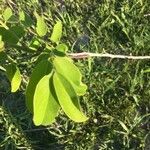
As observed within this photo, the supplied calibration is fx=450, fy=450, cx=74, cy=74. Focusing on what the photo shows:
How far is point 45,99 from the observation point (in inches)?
25.0

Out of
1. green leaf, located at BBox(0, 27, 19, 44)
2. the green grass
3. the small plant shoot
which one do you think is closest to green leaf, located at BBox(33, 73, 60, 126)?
the small plant shoot

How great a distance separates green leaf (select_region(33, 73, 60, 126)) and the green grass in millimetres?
1290

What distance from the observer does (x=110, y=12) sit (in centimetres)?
230

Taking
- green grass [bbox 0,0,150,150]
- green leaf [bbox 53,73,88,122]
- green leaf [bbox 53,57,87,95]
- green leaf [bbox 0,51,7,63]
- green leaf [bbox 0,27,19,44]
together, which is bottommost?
green grass [bbox 0,0,150,150]

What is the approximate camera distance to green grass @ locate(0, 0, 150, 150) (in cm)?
204

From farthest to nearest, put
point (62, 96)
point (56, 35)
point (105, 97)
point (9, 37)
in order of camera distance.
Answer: point (105, 97), point (56, 35), point (9, 37), point (62, 96)

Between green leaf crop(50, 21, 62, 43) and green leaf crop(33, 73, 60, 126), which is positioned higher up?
green leaf crop(50, 21, 62, 43)

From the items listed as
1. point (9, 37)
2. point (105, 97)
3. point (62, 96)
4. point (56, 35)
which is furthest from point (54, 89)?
point (105, 97)

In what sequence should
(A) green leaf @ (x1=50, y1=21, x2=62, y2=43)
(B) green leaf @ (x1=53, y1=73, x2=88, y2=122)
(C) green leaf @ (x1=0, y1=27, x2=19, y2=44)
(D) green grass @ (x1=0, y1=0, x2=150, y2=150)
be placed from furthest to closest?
(D) green grass @ (x1=0, y1=0, x2=150, y2=150), (A) green leaf @ (x1=50, y1=21, x2=62, y2=43), (C) green leaf @ (x1=0, y1=27, x2=19, y2=44), (B) green leaf @ (x1=53, y1=73, x2=88, y2=122)

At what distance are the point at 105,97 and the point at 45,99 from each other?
1476 millimetres

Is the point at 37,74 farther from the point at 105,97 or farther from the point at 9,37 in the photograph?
the point at 105,97

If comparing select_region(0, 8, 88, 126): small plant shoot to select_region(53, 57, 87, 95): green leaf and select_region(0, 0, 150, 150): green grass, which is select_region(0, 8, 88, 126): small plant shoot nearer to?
select_region(53, 57, 87, 95): green leaf

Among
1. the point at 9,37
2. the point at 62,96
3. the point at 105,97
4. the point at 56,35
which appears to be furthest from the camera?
the point at 105,97

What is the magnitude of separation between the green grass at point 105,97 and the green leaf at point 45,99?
1.29 meters
